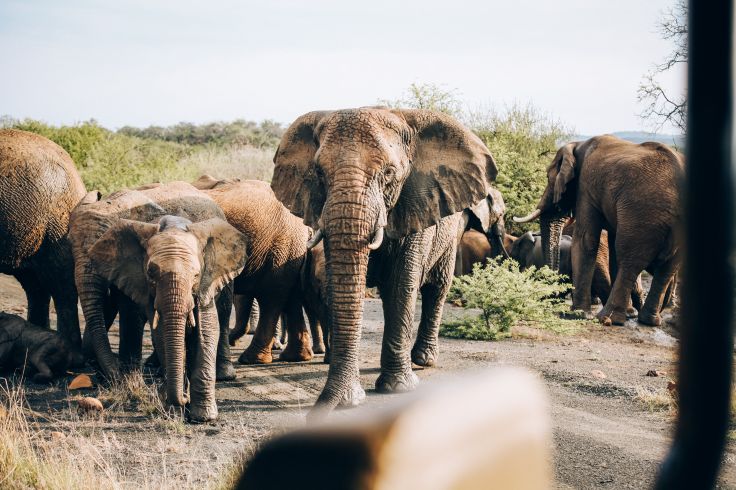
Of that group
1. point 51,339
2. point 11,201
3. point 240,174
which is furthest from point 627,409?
point 240,174

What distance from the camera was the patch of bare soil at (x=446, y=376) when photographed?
586cm

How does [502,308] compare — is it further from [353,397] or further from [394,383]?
[353,397]

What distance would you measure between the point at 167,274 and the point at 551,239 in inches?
387

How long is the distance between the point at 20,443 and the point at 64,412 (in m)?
1.46

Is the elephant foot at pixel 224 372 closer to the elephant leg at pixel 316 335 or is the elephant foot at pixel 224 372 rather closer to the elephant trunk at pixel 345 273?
the elephant leg at pixel 316 335

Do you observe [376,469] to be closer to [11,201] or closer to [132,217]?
[132,217]

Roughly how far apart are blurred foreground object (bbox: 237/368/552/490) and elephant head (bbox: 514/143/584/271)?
14.7 m

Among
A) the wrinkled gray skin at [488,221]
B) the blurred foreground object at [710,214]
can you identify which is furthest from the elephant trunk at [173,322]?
the blurred foreground object at [710,214]

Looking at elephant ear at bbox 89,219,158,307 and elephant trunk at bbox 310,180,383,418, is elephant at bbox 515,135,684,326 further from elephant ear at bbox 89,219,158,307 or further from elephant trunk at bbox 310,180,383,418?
elephant ear at bbox 89,219,158,307

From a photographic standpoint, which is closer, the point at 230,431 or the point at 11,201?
the point at 230,431

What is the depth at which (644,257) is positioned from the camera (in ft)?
43.7

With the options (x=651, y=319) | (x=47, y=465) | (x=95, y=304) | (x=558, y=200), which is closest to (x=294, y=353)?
(x=95, y=304)

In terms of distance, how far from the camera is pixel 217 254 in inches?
313

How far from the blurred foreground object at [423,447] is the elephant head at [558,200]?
48.2 feet
